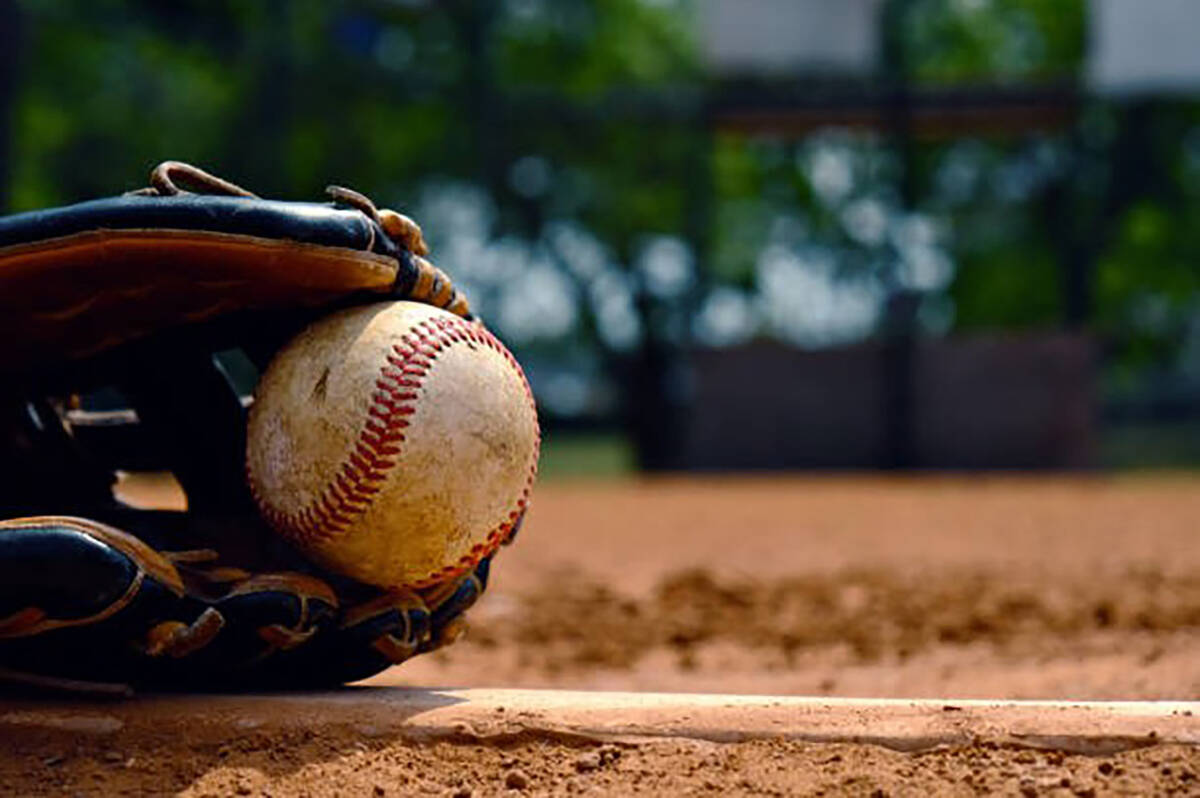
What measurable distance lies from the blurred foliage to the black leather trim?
1510 cm

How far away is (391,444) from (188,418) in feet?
2.46

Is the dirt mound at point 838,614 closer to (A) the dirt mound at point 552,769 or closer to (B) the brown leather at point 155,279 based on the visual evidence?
(B) the brown leather at point 155,279

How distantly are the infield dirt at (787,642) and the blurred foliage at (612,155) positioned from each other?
8910 millimetres

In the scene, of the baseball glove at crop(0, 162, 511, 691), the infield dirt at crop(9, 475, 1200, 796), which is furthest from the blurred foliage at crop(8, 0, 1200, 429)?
the baseball glove at crop(0, 162, 511, 691)

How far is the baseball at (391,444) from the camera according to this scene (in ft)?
8.02

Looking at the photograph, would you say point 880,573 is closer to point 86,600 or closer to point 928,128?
point 86,600

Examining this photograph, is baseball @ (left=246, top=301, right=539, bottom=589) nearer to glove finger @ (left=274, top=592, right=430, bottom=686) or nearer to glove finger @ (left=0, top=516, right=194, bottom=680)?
glove finger @ (left=274, top=592, right=430, bottom=686)

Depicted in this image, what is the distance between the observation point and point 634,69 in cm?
Result: 2825

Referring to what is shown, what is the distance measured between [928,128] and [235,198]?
15.5 metres

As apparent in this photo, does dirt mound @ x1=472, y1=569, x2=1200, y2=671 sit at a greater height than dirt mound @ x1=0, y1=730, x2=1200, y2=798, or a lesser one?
greater

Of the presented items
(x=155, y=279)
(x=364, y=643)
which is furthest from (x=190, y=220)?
(x=364, y=643)

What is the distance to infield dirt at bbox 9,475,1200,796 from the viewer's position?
2.14 metres

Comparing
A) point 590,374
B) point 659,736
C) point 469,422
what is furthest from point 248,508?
point 590,374

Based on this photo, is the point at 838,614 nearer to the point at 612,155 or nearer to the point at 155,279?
the point at 155,279
